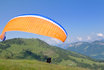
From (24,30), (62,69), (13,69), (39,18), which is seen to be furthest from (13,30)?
(62,69)

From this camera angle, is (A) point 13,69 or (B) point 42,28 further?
(B) point 42,28

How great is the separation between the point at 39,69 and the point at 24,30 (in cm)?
658

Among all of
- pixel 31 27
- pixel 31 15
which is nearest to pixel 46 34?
pixel 31 27

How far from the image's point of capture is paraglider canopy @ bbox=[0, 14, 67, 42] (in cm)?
2309

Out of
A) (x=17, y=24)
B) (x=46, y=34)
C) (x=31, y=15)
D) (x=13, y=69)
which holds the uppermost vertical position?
(x=31, y=15)

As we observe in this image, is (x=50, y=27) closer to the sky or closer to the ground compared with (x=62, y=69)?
closer to the sky

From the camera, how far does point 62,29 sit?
2506 centimetres

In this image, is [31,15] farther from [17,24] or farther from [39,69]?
[39,69]

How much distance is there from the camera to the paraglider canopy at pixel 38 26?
23.1 meters

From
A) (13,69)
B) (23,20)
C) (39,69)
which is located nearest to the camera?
(13,69)

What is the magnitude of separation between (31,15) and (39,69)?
8.96m

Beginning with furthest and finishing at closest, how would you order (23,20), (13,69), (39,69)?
(23,20) < (39,69) < (13,69)

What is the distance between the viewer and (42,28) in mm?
23344

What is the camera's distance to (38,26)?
23.4 meters
